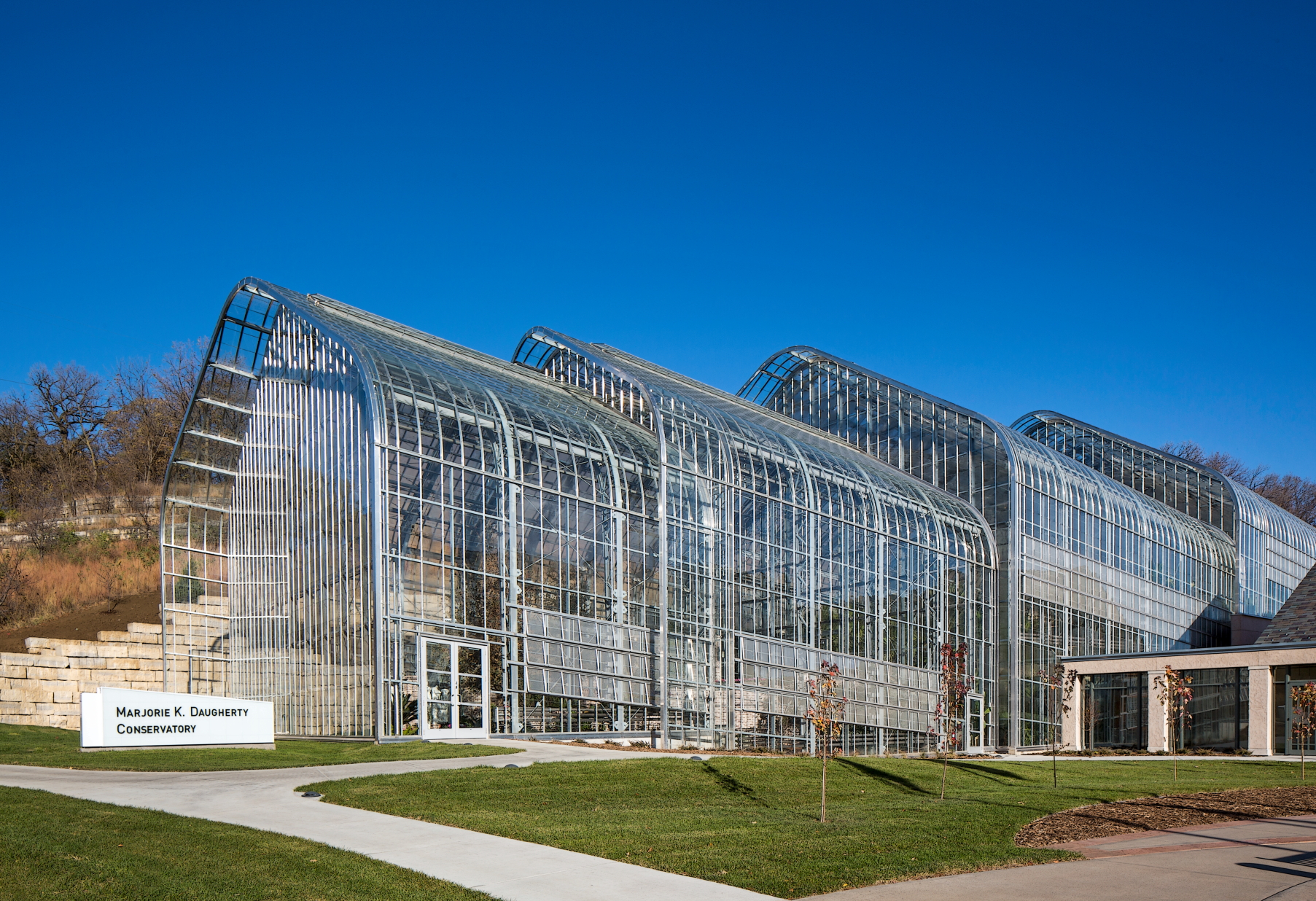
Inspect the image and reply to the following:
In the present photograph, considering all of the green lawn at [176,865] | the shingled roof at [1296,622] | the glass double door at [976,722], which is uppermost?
the green lawn at [176,865]

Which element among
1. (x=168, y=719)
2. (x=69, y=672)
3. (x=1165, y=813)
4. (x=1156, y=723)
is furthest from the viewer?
(x=1156, y=723)

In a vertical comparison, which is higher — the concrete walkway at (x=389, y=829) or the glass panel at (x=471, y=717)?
the concrete walkway at (x=389, y=829)

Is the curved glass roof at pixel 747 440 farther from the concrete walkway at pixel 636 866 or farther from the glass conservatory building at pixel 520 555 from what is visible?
the concrete walkway at pixel 636 866

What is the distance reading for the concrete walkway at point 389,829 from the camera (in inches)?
386

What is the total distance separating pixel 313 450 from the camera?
2781 centimetres

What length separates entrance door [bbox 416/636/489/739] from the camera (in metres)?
24.2

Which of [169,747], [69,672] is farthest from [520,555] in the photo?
[69,672]

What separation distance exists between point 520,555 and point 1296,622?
3173 cm

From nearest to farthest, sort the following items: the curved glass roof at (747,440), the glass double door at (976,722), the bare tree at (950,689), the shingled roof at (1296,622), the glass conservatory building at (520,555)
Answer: the bare tree at (950,689)
the glass conservatory building at (520,555)
the curved glass roof at (747,440)
the glass double door at (976,722)
the shingled roof at (1296,622)

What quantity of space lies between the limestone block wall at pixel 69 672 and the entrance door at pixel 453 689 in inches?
391

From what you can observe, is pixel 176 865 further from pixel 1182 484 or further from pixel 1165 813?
pixel 1182 484

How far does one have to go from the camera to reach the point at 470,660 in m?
25.2

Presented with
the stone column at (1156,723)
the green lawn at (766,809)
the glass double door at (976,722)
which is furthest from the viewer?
the glass double door at (976,722)

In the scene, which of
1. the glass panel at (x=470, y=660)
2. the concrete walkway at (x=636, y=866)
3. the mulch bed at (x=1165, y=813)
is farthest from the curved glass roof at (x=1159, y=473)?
the concrete walkway at (x=636, y=866)
